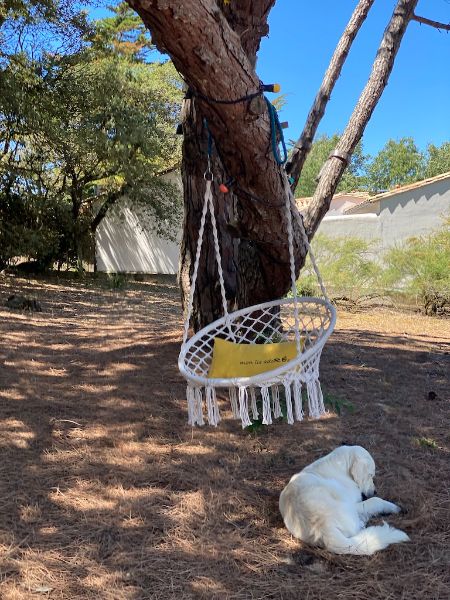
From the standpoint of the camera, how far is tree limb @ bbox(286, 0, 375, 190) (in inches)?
175

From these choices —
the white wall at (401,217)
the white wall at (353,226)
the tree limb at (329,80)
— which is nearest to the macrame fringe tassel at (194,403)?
the tree limb at (329,80)

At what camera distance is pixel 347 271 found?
10.6 meters

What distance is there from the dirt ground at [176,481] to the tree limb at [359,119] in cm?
142

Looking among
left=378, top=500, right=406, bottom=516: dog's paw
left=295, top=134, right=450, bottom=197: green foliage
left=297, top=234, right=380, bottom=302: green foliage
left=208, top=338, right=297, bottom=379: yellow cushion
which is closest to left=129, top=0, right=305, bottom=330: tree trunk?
left=208, top=338, right=297, bottom=379: yellow cushion

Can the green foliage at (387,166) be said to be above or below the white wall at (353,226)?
above

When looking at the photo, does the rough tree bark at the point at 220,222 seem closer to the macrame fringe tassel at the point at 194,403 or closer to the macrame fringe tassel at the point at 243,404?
the macrame fringe tassel at the point at 194,403

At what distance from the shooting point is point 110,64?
34.8 ft

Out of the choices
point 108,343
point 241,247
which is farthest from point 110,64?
point 241,247

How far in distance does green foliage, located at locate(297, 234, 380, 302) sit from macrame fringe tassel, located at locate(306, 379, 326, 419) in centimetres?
777

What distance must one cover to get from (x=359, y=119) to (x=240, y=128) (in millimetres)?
2249

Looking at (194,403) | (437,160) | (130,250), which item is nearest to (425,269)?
(194,403)

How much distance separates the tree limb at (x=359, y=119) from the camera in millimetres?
4488

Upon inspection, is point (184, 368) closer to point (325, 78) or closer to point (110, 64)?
point (325, 78)

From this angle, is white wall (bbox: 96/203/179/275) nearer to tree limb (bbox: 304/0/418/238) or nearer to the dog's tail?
tree limb (bbox: 304/0/418/238)
